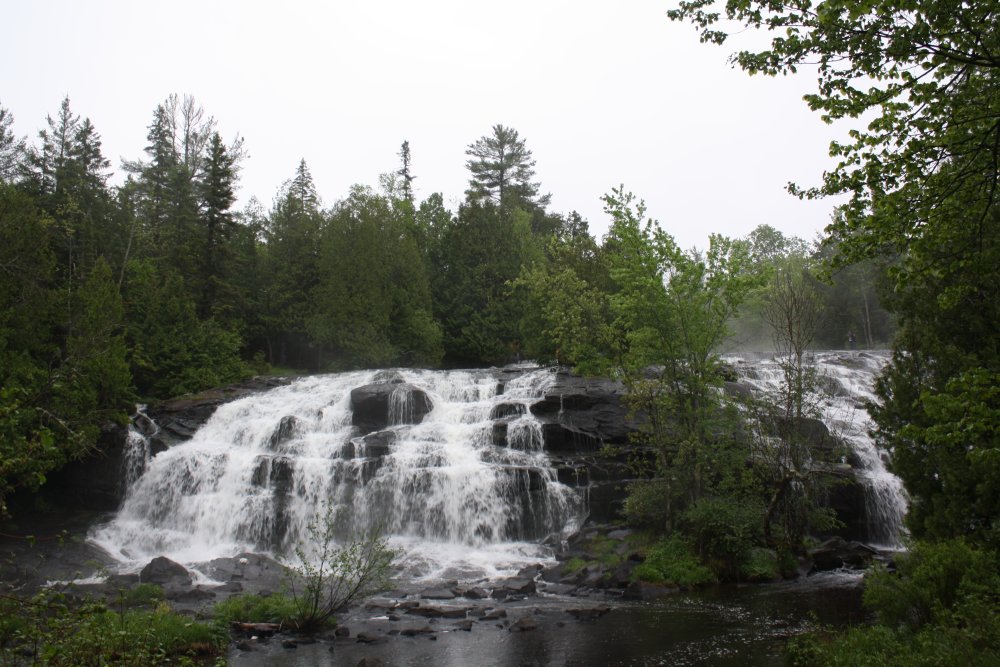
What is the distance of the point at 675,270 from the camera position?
1773 cm

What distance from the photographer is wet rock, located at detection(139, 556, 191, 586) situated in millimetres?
15844

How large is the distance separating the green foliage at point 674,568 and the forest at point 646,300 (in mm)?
598

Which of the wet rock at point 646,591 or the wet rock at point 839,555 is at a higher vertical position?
the wet rock at point 839,555

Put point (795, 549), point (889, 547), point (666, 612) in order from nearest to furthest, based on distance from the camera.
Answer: point (666, 612) → point (795, 549) → point (889, 547)

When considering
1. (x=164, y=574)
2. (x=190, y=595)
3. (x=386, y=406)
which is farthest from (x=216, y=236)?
(x=190, y=595)

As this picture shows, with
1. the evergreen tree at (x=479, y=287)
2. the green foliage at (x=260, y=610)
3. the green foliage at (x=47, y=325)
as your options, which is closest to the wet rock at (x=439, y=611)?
the green foliage at (x=260, y=610)

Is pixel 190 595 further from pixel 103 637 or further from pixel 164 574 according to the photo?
pixel 103 637

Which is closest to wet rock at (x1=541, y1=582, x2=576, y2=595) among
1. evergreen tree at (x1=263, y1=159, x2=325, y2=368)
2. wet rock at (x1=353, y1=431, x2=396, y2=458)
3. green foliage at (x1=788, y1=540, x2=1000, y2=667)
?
green foliage at (x1=788, y1=540, x2=1000, y2=667)

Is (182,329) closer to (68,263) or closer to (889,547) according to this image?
(68,263)

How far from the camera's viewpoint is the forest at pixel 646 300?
6.04 metres

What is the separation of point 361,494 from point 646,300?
10.6m

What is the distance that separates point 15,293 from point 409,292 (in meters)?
21.0

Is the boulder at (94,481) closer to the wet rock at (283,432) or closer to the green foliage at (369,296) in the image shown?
the wet rock at (283,432)

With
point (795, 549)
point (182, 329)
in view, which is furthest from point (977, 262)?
point (182, 329)
